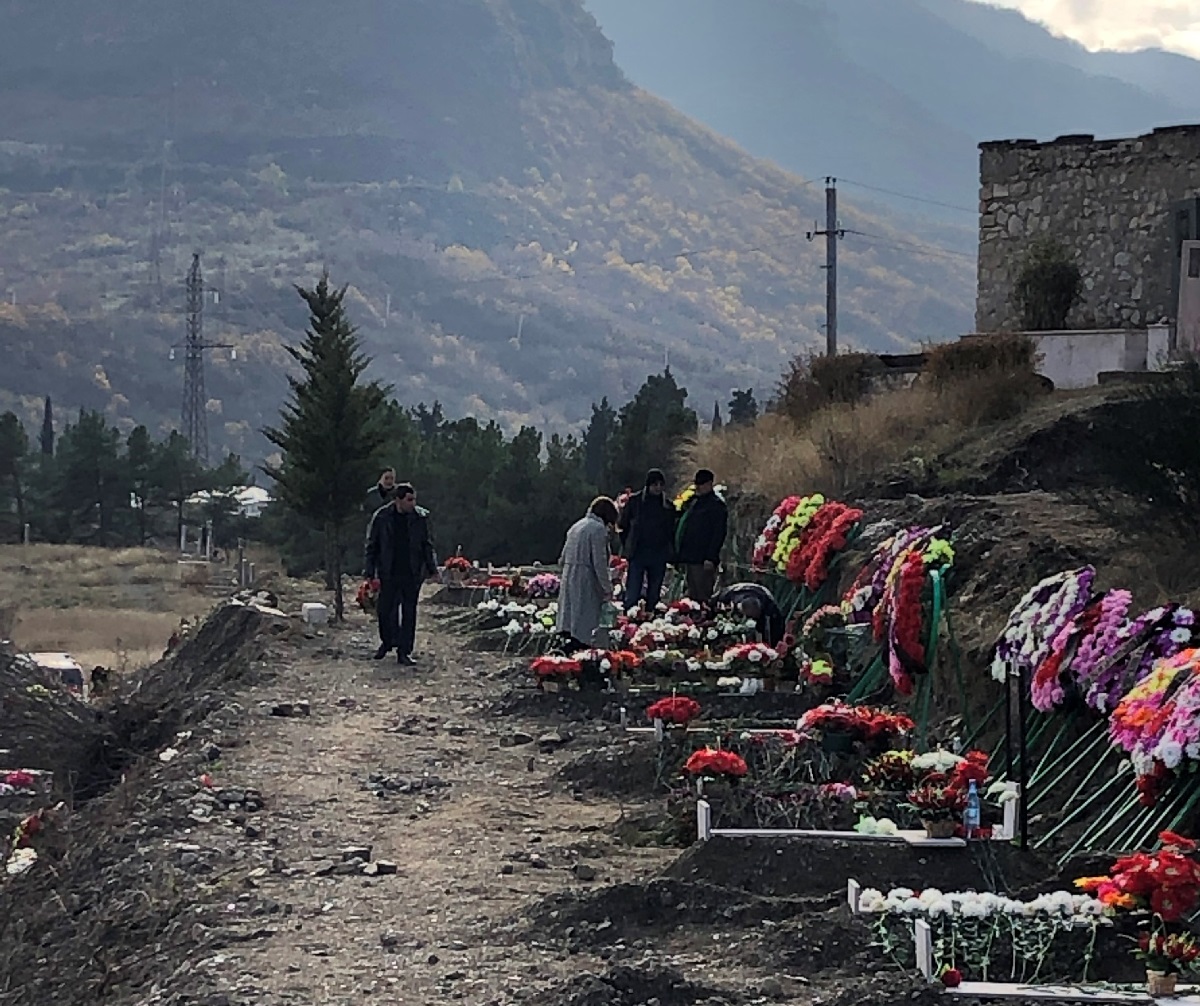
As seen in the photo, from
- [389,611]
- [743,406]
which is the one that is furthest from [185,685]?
[743,406]

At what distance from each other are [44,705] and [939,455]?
9012mm

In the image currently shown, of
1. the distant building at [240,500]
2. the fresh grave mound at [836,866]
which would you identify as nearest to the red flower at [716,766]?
the fresh grave mound at [836,866]

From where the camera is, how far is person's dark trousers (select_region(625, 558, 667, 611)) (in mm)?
17328

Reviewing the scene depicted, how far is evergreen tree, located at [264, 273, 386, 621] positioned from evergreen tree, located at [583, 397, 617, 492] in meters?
13.6

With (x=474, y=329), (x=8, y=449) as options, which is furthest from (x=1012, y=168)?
(x=474, y=329)

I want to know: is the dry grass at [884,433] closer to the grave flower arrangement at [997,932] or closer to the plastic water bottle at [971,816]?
the plastic water bottle at [971,816]

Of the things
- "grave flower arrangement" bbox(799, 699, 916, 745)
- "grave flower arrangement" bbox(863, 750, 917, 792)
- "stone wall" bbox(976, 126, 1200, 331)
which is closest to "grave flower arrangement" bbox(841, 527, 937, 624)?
"grave flower arrangement" bbox(799, 699, 916, 745)

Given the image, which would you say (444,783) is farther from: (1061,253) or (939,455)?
(1061,253)

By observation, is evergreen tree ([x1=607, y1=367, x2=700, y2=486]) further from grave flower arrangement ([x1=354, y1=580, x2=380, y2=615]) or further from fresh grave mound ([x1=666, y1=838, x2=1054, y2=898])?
fresh grave mound ([x1=666, y1=838, x2=1054, y2=898])

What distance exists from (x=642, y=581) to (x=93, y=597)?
35894 millimetres

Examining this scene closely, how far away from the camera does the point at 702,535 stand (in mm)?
17250

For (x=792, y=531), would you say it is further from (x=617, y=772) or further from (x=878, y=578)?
(x=617, y=772)

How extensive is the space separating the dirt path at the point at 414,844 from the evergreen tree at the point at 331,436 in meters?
7.21

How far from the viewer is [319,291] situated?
23766mm
